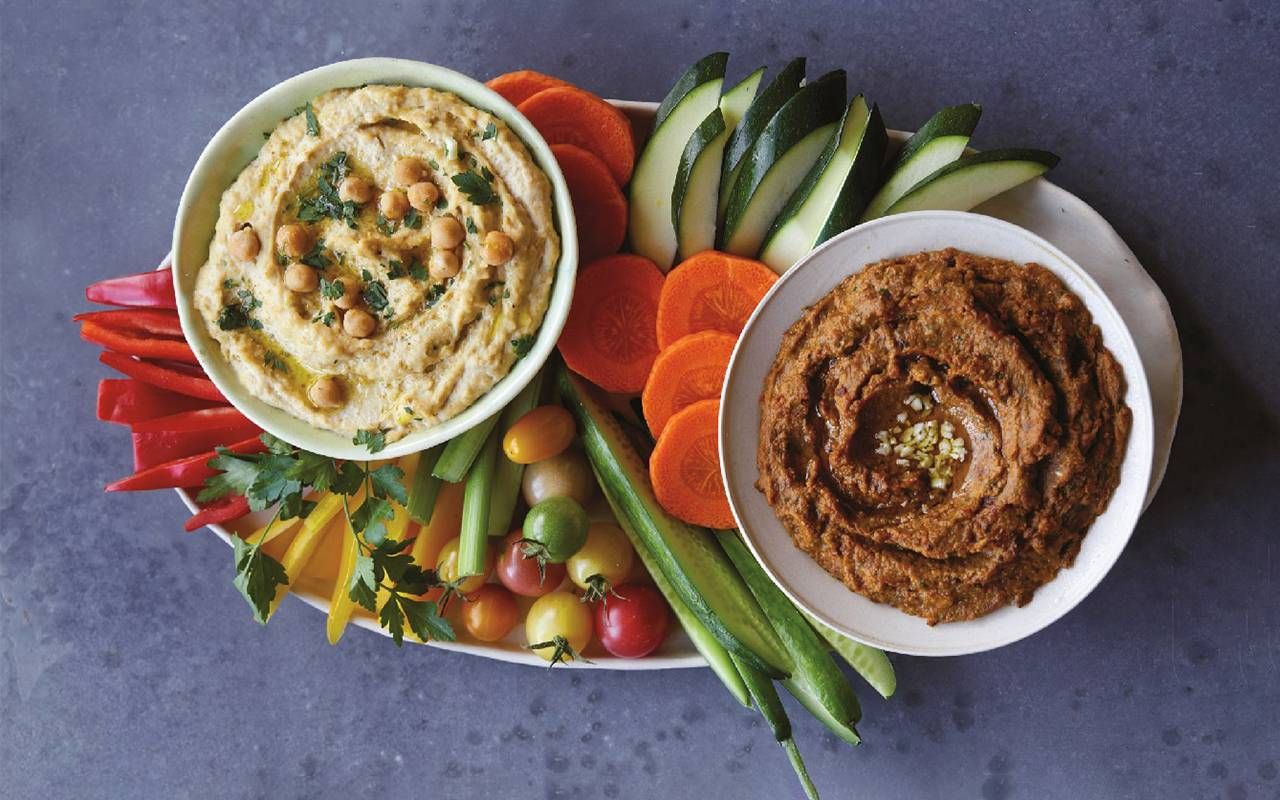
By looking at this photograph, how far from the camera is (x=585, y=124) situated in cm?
318

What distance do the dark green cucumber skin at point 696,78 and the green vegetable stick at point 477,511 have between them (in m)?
1.08

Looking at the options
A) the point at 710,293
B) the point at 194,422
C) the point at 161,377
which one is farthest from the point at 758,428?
the point at 161,377

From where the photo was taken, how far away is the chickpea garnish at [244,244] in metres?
2.89

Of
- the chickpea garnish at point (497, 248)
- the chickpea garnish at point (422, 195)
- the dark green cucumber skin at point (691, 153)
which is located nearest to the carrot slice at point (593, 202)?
the dark green cucumber skin at point (691, 153)

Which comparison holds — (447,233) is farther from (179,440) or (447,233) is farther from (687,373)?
(179,440)

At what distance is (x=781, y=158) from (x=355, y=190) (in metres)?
1.17

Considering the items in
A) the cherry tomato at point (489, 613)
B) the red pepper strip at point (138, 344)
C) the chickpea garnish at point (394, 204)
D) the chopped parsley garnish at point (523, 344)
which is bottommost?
the cherry tomato at point (489, 613)

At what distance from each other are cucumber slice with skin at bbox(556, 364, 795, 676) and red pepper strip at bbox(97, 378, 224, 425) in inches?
48.1

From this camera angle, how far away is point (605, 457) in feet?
10.5

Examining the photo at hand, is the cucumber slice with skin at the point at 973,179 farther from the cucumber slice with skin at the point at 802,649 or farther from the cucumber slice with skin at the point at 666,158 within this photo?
the cucumber slice with skin at the point at 802,649

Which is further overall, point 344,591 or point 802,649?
point 344,591

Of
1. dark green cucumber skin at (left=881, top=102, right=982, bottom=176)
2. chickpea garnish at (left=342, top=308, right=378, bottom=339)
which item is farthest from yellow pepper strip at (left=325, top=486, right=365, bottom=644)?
dark green cucumber skin at (left=881, top=102, right=982, bottom=176)

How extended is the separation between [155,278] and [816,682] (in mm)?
2322

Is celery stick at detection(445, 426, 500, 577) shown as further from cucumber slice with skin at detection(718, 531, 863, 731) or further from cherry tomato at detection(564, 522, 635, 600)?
cucumber slice with skin at detection(718, 531, 863, 731)
